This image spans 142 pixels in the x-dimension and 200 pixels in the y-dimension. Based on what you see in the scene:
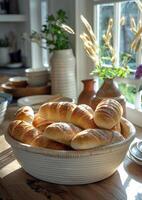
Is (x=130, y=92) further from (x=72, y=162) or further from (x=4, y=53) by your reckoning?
(x=4, y=53)

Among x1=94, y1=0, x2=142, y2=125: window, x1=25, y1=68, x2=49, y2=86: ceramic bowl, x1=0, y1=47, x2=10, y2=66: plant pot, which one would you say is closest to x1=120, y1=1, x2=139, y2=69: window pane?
x1=94, y1=0, x2=142, y2=125: window

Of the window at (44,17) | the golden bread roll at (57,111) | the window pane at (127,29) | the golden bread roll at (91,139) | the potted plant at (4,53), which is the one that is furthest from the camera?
the potted plant at (4,53)

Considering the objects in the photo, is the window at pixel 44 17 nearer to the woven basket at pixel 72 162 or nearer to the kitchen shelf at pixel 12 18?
the kitchen shelf at pixel 12 18

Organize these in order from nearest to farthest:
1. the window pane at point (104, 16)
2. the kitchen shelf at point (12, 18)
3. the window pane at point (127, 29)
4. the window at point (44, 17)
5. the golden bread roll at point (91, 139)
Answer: the golden bread roll at point (91, 139) < the window pane at point (127, 29) < the window pane at point (104, 16) < the window at point (44, 17) < the kitchen shelf at point (12, 18)

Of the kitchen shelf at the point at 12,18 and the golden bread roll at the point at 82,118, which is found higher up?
the kitchen shelf at the point at 12,18

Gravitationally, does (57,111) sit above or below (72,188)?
above

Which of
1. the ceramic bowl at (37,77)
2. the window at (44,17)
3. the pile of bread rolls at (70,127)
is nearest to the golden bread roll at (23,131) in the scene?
the pile of bread rolls at (70,127)

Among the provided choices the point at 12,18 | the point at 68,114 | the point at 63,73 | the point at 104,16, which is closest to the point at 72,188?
the point at 68,114
